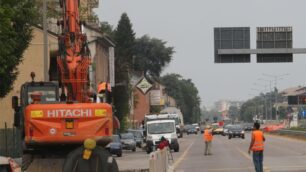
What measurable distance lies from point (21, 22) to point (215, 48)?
2233 cm

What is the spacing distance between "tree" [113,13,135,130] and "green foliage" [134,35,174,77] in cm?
1308

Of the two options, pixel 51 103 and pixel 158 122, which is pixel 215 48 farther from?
pixel 51 103

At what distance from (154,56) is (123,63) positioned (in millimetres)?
51786

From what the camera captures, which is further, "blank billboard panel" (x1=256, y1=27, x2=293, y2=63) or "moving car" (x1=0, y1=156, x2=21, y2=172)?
"blank billboard panel" (x1=256, y1=27, x2=293, y2=63)

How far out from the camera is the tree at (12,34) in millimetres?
25884

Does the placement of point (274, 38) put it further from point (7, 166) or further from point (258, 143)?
point (7, 166)

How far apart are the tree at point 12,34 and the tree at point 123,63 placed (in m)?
43.4

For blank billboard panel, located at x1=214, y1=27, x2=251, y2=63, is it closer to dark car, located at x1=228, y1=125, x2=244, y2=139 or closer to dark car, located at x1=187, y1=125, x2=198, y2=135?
dark car, located at x1=228, y1=125, x2=244, y2=139

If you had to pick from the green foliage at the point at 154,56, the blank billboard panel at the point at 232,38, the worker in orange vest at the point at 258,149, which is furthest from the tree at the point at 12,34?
the green foliage at the point at 154,56

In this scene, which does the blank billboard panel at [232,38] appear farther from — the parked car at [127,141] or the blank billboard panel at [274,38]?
the parked car at [127,141]

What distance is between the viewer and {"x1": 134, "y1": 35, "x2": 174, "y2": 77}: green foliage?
140250 millimetres

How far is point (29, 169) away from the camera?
707 inches

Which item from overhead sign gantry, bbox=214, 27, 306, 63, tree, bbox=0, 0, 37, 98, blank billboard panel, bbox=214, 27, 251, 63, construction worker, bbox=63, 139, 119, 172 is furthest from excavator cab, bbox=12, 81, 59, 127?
blank billboard panel, bbox=214, 27, 251, 63

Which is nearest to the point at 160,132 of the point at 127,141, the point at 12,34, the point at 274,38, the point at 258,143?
the point at 127,141
